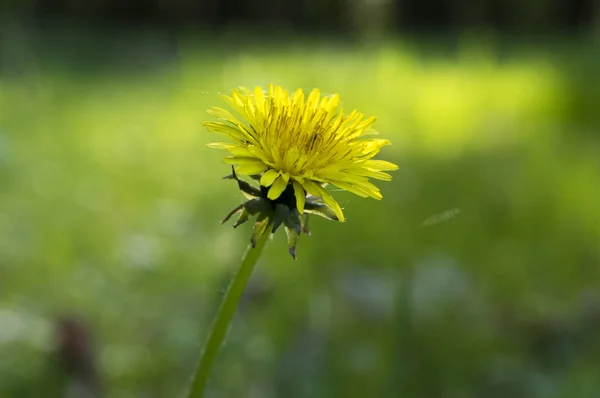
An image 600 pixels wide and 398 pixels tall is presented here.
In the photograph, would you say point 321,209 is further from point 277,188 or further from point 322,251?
point 322,251

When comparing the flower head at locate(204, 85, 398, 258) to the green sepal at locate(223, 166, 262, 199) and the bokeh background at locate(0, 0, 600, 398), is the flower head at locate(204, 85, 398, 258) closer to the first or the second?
the green sepal at locate(223, 166, 262, 199)

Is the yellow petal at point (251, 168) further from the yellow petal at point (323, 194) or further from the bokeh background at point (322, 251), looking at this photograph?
the bokeh background at point (322, 251)

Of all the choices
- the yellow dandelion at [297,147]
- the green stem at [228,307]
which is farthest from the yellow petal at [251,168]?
the green stem at [228,307]

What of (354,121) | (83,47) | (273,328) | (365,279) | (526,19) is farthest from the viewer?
(526,19)

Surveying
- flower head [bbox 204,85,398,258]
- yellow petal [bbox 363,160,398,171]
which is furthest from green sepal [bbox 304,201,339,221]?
yellow petal [bbox 363,160,398,171]

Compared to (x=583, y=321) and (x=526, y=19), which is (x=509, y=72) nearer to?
(x=583, y=321)

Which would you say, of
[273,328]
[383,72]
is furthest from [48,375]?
[383,72]

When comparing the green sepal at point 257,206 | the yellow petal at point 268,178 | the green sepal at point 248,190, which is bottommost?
the green sepal at point 257,206
